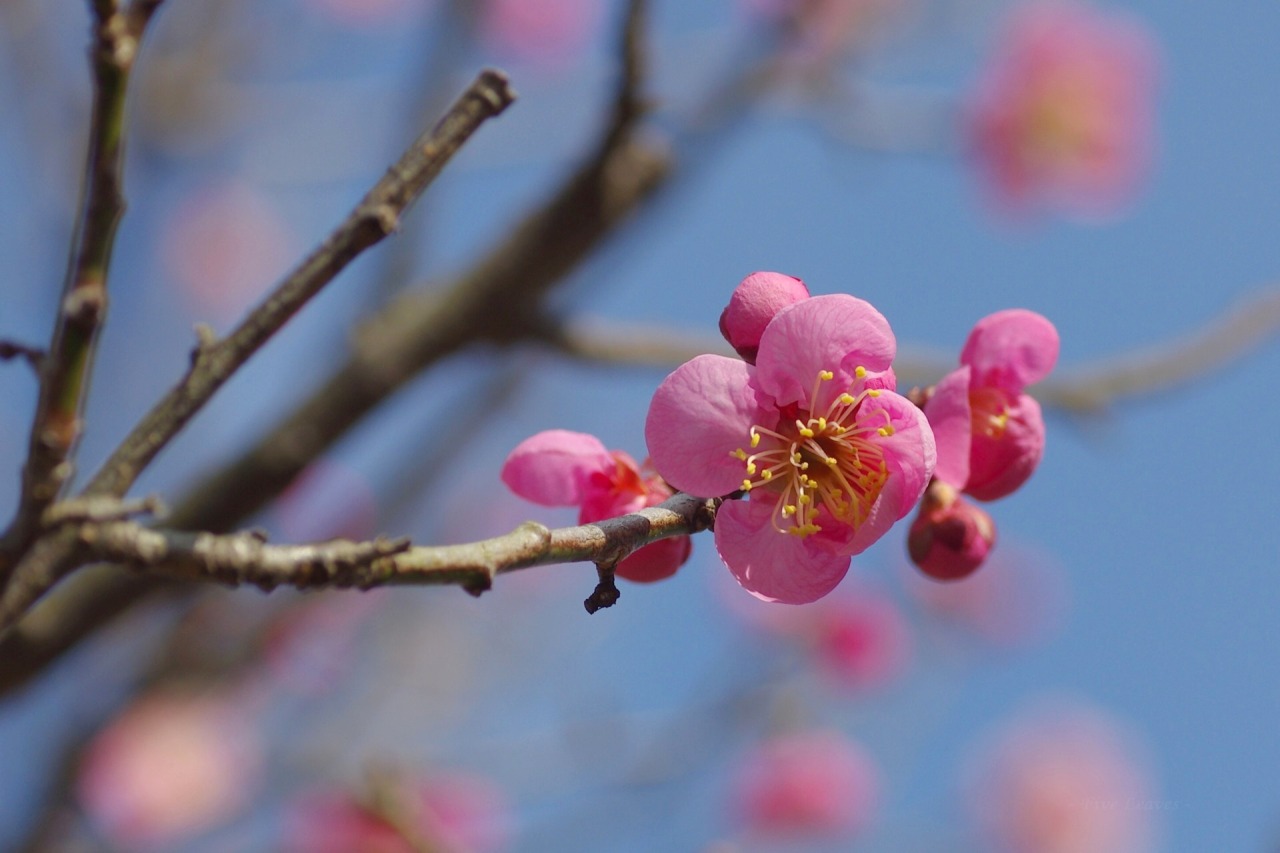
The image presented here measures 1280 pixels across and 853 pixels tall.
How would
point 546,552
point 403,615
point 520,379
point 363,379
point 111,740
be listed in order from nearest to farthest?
point 546,552, point 363,379, point 520,379, point 111,740, point 403,615

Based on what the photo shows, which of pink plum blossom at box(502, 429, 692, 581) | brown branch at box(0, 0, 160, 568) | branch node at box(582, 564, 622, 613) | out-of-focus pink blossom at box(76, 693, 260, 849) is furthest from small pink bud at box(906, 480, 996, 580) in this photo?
out-of-focus pink blossom at box(76, 693, 260, 849)

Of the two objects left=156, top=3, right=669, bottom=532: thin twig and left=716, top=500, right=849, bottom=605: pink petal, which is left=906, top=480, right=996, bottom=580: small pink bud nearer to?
left=716, top=500, right=849, bottom=605: pink petal

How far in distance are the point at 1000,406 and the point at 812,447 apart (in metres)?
0.19

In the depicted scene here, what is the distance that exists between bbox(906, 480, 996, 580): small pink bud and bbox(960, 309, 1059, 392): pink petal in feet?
0.41

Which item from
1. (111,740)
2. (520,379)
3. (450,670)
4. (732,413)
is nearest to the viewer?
(732,413)

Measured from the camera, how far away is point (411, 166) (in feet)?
2.73

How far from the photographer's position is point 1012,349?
41.6 inches

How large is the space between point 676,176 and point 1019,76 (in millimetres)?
1895

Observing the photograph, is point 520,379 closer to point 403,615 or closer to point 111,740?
point 403,615

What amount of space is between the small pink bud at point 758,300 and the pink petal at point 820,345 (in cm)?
3

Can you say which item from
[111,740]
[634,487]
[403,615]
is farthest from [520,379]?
[634,487]

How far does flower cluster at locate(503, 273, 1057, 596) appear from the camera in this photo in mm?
917

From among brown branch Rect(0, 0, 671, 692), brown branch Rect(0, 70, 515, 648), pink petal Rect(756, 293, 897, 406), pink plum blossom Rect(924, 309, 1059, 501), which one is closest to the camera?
brown branch Rect(0, 70, 515, 648)

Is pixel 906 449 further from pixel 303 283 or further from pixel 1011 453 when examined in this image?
pixel 303 283
